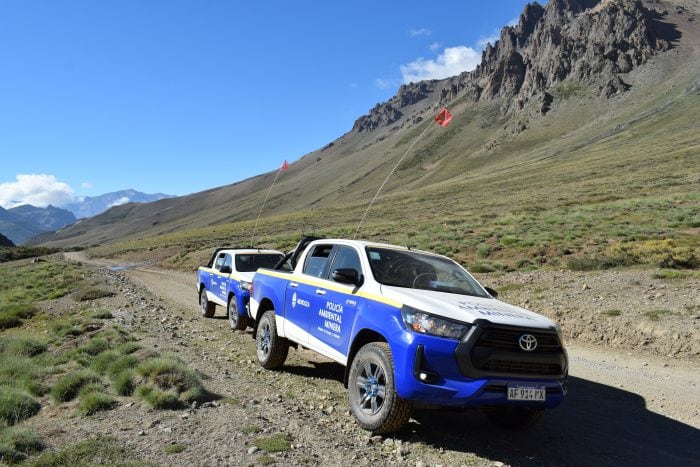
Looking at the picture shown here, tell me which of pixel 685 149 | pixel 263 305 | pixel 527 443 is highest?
pixel 685 149

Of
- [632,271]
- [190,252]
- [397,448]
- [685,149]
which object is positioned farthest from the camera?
[685,149]

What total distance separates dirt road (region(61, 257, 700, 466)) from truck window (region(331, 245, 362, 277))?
5.78ft

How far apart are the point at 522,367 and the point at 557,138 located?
129 m

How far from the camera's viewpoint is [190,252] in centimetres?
4597

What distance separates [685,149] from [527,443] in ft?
238

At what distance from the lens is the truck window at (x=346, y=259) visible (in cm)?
649

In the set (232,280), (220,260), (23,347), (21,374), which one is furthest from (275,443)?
(220,260)

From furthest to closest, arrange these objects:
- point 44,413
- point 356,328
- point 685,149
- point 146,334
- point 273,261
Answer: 1. point 685,149
2. point 273,261
3. point 146,334
4. point 44,413
5. point 356,328

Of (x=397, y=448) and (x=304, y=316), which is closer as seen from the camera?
(x=397, y=448)

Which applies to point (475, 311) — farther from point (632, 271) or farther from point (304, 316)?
point (632, 271)

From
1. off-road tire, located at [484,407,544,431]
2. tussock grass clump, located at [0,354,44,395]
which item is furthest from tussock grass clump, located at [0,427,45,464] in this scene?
off-road tire, located at [484,407,544,431]

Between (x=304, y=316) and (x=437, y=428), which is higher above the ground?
(x=304, y=316)

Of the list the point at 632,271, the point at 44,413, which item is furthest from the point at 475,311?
the point at 632,271

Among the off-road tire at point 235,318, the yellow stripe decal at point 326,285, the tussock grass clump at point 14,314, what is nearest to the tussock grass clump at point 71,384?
the yellow stripe decal at point 326,285
